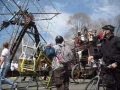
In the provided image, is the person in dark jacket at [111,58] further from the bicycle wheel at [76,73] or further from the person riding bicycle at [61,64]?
the bicycle wheel at [76,73]

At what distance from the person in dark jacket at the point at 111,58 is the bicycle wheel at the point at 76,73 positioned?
1077 cm

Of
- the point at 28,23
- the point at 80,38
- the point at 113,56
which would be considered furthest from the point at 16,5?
the point at 113,56

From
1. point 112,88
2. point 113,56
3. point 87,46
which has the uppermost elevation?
point 87,46

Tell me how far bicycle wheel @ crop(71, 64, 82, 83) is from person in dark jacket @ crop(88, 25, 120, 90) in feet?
35.3

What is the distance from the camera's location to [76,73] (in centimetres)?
2230

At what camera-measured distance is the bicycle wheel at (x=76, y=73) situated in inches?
865

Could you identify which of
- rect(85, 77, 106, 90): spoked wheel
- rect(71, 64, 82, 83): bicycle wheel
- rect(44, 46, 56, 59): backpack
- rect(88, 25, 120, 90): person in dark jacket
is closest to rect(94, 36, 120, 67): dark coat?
rect(88, 25, 120, 90): person in dark jacket

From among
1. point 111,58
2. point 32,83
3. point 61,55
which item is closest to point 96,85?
point 111,58

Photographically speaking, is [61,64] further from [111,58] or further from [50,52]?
[111,58]

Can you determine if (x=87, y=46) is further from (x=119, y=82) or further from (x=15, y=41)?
(x=119, y=82)

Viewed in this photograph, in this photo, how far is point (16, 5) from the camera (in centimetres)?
2423

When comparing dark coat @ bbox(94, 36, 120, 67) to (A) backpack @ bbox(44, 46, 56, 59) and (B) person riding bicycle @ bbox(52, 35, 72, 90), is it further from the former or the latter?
(A) backpack @ bbox(44, 46, 56, 59)

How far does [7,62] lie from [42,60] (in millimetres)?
1229

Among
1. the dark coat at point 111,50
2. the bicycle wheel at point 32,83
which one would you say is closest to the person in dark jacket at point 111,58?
the dark coat at point 111,50
